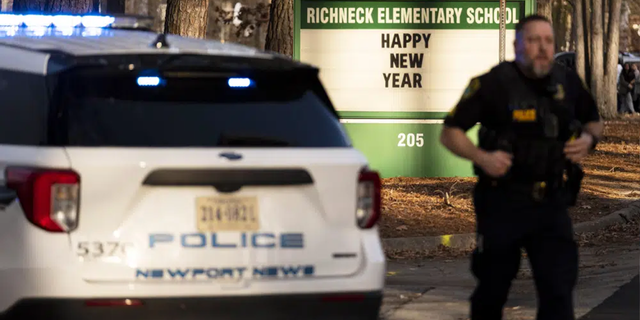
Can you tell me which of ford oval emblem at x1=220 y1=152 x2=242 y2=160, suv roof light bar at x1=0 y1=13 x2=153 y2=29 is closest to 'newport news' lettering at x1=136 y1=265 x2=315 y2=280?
ford oval emblem at x1=220 y1=152 x2=242 y2=160

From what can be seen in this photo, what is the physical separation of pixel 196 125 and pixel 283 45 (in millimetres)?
11277

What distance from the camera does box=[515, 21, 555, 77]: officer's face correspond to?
20.8ft

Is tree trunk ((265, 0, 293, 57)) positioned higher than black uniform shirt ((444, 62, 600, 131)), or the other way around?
tree trunk ((265, 0, 293, 57))

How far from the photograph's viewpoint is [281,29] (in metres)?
17.0

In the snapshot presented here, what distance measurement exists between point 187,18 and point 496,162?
8842 mm

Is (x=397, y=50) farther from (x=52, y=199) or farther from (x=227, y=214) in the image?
(x=52, y=199)

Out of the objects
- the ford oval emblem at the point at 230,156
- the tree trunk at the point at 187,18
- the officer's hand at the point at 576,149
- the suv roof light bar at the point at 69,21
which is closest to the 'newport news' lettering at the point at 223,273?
the ford oval emblem at the point at 230,156

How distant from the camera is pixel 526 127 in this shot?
6.38m

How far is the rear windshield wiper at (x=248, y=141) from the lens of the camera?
573 centimetres

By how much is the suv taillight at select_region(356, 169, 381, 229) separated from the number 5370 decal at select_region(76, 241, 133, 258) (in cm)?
99

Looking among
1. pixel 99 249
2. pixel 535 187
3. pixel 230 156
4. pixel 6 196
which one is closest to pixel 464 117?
pixel 535 187

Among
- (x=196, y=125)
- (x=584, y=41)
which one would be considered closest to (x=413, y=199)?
(x=196, y=125)

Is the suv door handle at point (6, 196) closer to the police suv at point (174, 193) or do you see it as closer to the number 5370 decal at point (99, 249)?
the police suv at point (174, 193)

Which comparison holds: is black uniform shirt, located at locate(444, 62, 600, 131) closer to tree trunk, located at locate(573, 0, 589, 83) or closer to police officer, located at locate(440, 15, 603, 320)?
police officer, located at locate(440, 15, 603, 320)
